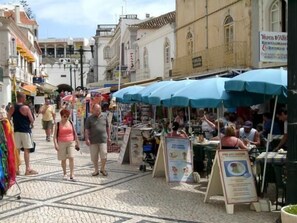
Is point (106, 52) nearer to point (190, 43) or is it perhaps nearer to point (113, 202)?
point (190, 43)

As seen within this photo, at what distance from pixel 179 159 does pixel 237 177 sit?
7.86 feet

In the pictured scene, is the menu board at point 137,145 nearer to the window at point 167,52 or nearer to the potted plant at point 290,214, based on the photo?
the potted plant at point 290,214

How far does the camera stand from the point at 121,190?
855 cm

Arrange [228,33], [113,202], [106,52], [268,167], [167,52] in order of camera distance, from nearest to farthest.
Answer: [268,167] → [113,202] → [228,33] → [167,52] → [106,52]

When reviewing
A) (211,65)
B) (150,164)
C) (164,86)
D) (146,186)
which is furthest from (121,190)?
(211,65)

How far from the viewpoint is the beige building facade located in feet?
53.9

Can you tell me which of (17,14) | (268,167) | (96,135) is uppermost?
(17,14)

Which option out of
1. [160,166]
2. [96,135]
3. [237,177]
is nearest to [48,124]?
[96,135]

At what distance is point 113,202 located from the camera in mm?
7566

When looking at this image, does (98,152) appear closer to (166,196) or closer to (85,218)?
(166,196)

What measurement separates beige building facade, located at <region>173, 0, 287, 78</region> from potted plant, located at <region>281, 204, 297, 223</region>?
8.25 m

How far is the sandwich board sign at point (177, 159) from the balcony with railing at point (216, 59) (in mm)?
8219

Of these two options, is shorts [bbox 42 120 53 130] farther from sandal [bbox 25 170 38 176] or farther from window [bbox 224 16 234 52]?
sandal [bbox 25 170 38 176]

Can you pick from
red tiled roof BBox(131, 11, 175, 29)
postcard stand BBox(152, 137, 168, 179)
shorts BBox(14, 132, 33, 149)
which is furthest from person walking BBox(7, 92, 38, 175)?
red tiled roof BBox(131, 11, 175, 29)
